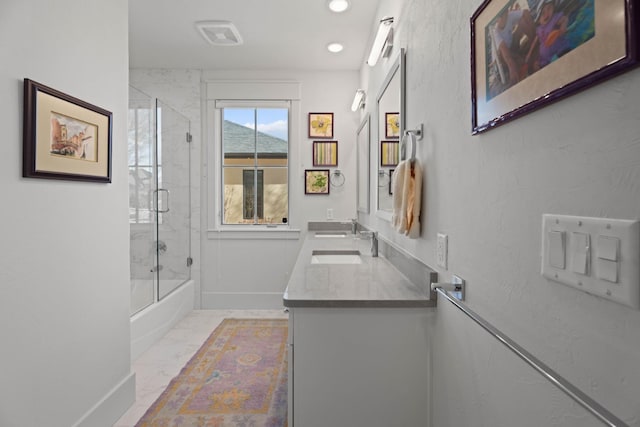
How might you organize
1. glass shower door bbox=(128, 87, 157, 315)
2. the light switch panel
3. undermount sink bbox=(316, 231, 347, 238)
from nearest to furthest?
1. the light switch panel
2. glass shower door bbox=(128, 87, 157, 315)
3. undermount sink bbox=(316, 231, 347, 238)

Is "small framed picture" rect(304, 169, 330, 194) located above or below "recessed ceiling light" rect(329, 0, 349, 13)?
below

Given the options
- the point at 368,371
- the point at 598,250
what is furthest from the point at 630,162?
the point at 368,371

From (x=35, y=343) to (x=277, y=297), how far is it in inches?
98.8

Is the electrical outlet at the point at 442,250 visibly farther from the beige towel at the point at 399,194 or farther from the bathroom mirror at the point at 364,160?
the bathroom mirror at the point at 364,160

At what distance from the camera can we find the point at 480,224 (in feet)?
3.13

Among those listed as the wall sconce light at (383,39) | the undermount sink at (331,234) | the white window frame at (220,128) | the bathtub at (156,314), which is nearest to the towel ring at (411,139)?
the wall sconce light at (383,39)

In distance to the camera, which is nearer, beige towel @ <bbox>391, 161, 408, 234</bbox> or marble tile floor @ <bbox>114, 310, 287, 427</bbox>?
beige towel @ <bbox>391, 161, 408, 234</bbox>

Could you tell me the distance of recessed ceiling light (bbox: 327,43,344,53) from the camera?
3136 mm

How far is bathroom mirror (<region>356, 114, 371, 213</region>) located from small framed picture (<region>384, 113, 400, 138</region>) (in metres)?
0.69

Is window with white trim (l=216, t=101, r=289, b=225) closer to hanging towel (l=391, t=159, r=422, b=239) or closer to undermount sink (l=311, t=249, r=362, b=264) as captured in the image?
undermount sink (l=311, t=249, r=362, b=264)

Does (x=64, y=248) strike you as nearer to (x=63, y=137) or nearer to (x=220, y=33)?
(x=63, y=137)

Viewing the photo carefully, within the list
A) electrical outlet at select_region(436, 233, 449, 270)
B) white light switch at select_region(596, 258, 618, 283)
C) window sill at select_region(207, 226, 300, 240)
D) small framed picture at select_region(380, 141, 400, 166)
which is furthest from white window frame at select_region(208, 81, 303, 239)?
white light switch at select_region(596, 258, 618, 283)

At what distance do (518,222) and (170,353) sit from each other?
8.92 feet

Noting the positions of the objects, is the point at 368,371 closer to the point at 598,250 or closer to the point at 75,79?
the point at 598,250
